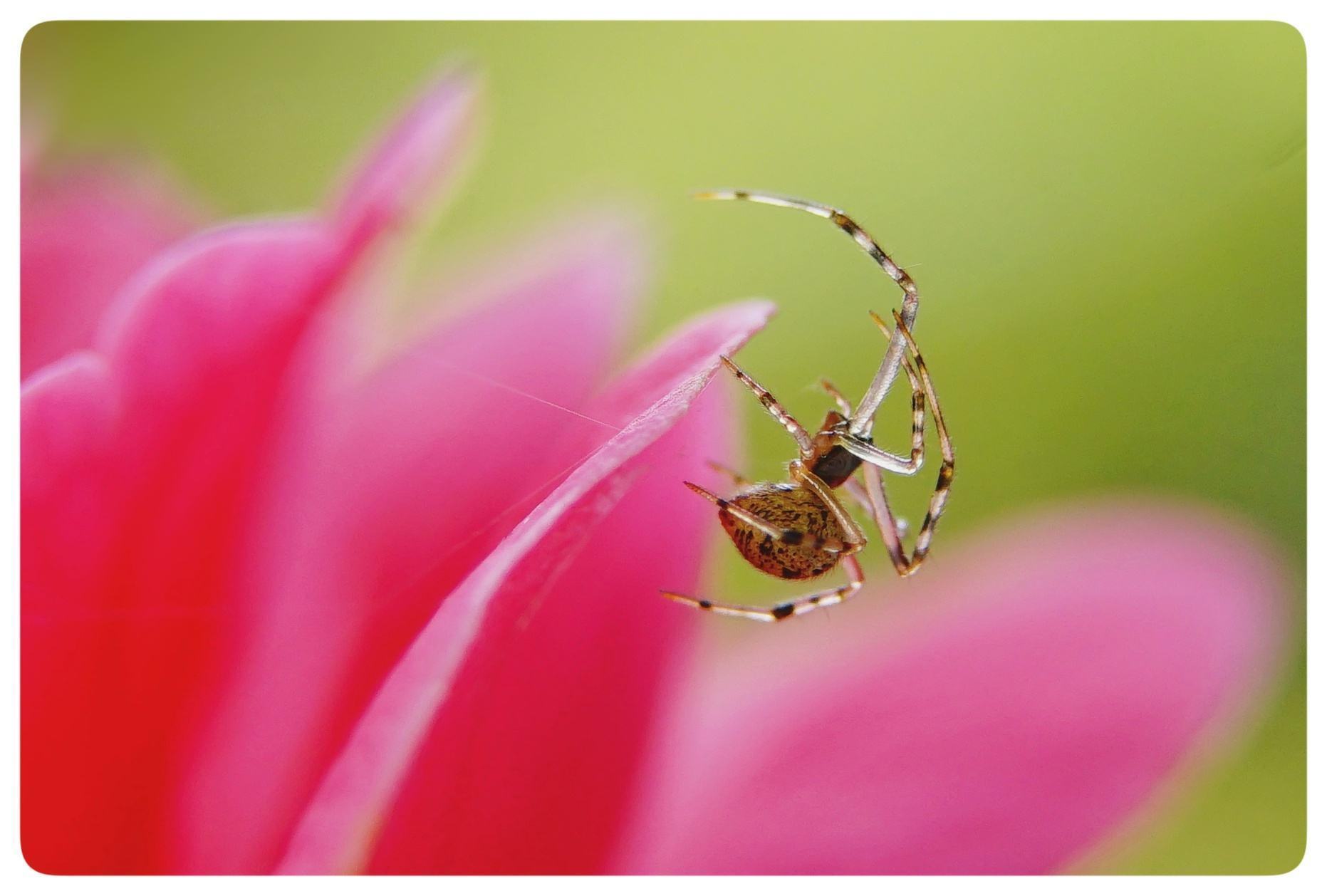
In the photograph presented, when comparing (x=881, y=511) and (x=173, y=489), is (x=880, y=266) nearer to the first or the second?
(x=881, y=511)

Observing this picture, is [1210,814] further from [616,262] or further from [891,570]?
[616,262]

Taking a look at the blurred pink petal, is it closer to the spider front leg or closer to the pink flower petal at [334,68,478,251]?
the pink flower petal at [334,68,478,251]

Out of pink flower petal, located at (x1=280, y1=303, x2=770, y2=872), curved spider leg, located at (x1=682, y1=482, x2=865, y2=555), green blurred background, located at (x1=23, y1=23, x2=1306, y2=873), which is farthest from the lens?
green blurred background, located at (x1=23, y1=23, x2=1306, y2=873)

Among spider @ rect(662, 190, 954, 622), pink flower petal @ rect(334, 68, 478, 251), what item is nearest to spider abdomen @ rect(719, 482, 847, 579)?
spider @ rect(662, 190, 954, 622)

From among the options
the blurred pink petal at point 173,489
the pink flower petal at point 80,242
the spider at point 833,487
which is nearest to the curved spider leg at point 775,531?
the spider at point 833,487

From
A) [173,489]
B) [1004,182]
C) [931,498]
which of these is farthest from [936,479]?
[173,489]

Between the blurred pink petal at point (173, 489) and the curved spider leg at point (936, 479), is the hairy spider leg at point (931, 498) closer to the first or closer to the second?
the curved spider leg at point (936, 479)
